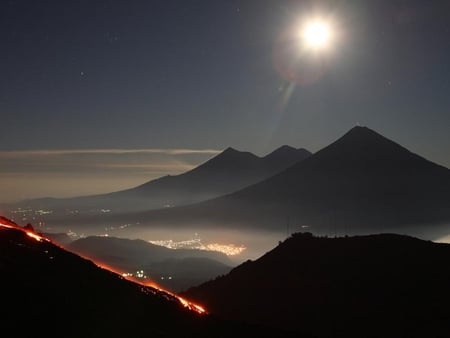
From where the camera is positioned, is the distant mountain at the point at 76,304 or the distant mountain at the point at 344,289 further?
the distant mountain at the point at 344,289

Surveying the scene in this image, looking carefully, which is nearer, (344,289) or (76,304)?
(76,304)

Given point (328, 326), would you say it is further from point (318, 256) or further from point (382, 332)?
point (318, 256)

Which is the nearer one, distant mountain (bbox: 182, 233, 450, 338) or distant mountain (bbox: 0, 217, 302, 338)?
distant mountain (bbox: 0, 217, 302, 338)

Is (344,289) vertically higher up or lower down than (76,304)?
higher up
